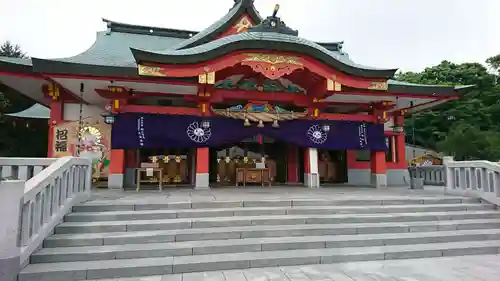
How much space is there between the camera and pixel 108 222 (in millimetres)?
5590

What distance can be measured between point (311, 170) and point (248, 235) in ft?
19.9

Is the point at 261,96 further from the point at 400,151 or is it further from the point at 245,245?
the point at 400,151

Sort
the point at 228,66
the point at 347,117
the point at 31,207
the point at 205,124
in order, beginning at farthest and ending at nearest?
the point at 347,117 < the point at 205,124 < the point at 228,66 < the point at 31,207

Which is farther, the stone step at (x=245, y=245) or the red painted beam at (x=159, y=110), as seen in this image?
the red painted beam at (x=159, y=110)

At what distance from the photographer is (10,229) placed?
3.97 m

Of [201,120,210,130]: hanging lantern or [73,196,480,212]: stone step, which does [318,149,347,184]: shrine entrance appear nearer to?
[201,120,210,130]: hanging lantern

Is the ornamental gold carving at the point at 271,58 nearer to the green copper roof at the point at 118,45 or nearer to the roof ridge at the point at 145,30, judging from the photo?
the green copper roof at the point at 118,45

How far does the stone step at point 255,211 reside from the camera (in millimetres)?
5762

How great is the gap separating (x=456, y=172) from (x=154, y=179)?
31.3 ft

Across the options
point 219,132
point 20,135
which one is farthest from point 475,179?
point 20,135

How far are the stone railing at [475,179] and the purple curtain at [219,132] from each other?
3150 millimetres

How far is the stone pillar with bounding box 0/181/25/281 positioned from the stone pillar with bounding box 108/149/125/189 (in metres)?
5.86

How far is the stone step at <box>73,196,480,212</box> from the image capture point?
19.9 feet

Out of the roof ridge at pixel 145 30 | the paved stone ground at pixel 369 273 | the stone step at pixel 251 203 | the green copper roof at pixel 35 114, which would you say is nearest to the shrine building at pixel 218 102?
the roof ridge at pixel 145 30
